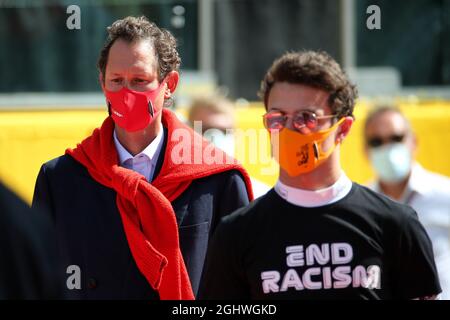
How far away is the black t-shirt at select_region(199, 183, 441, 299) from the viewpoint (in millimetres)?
3512

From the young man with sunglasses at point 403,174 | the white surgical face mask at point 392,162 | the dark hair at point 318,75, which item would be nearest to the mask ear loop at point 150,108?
the dark hair at point 318,75

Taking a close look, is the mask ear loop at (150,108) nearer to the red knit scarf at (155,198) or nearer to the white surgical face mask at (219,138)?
the red knit scarf at (155,198)

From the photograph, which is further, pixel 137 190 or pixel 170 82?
pixel 170 82

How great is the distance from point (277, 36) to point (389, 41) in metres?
0.88

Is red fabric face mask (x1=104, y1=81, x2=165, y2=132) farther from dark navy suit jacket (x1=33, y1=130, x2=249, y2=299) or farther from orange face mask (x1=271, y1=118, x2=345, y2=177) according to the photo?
orange face mask (x1=271, y1=118, x2=345, y2=177)

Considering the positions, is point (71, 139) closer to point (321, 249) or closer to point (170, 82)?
point (170, 82)

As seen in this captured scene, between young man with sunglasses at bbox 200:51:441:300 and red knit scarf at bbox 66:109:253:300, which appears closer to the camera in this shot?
young man with sunglasses at bbox 200:51:441:300

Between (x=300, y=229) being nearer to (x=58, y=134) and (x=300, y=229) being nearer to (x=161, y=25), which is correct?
(x=58, y=134)

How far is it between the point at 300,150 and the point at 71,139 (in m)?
4.21

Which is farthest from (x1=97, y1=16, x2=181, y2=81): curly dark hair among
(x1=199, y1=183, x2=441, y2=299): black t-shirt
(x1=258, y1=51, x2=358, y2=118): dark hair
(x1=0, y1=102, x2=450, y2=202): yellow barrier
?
(x1=0, y1=102, x2=450, y2=202): yellow barrier

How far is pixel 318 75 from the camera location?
3.77 m

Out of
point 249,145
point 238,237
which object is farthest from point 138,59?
point 249,145

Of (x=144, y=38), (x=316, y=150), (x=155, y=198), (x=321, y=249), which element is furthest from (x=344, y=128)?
(x=144, y=38)

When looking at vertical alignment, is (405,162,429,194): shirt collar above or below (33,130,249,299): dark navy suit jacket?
below
